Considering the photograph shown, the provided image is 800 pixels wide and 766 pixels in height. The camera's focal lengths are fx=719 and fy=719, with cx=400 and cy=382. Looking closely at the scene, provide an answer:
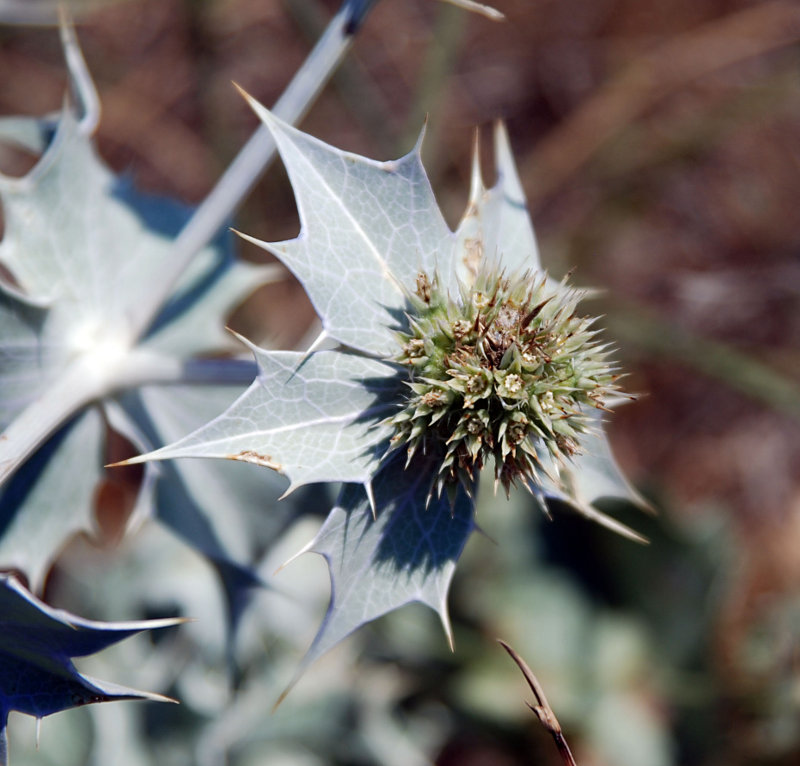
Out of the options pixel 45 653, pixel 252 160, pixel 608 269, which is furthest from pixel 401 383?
pixel 608 269

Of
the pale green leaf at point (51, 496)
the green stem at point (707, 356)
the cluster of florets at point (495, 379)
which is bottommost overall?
the pale green leaf at point (51, 496)

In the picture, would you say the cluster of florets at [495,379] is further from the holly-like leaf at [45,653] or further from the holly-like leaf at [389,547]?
the holly-like leaf at [45,653]

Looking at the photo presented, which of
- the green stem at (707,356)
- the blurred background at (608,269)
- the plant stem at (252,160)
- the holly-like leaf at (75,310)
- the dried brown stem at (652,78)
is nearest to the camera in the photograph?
the plant stem at (252,160)

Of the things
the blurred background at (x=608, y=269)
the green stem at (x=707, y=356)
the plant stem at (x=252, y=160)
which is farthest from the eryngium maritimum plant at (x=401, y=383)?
the green stem at (x=707, y=356)

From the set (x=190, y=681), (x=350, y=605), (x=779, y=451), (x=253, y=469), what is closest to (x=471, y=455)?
(x=350, y=605)

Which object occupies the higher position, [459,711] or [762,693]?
[762,693]

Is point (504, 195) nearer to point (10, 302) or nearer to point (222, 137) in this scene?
point (10, 302)

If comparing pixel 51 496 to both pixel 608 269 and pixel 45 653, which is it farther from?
pixel 608 269
